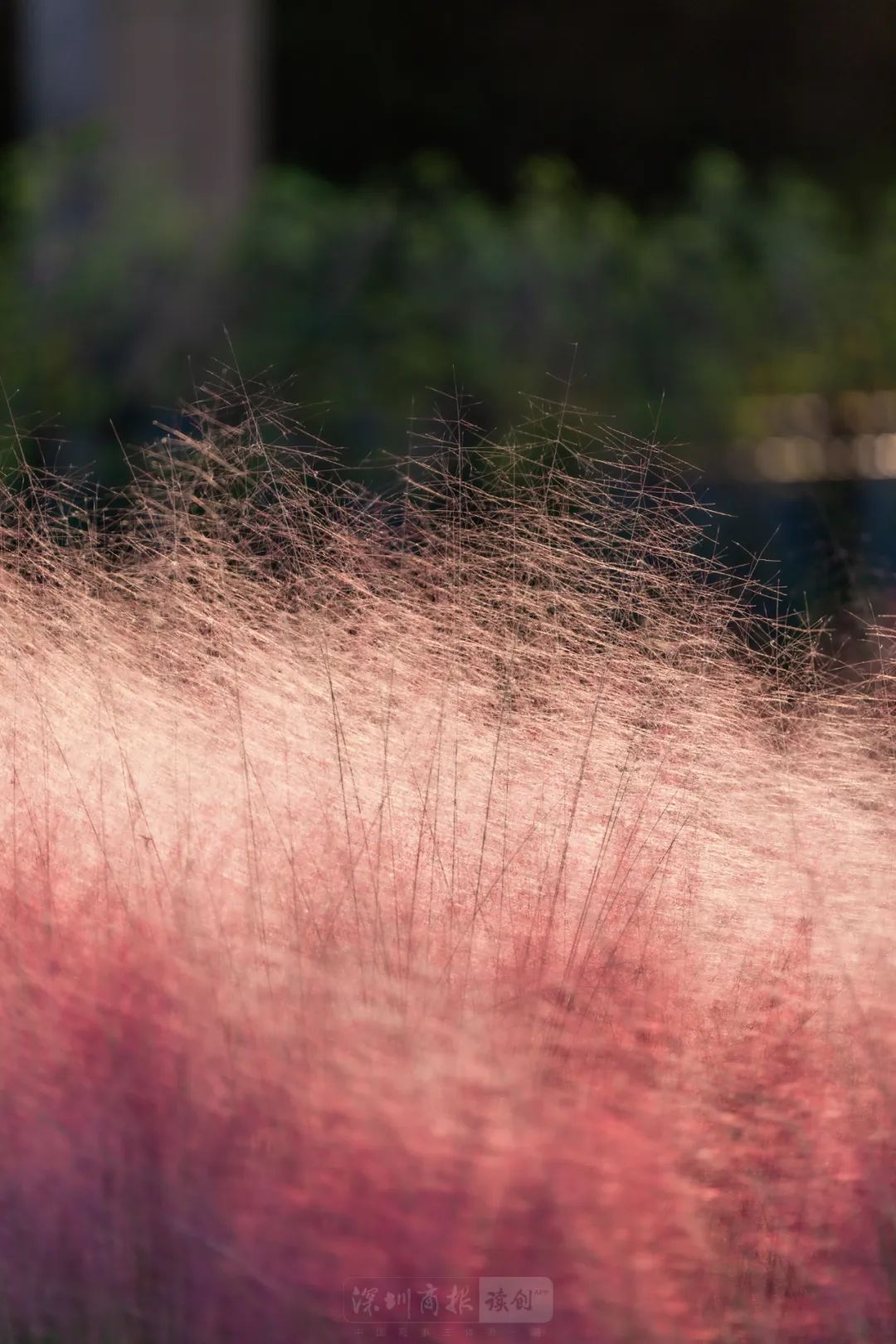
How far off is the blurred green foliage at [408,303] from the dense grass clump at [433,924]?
4.56 m

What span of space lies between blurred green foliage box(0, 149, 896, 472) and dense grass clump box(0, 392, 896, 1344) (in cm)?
456

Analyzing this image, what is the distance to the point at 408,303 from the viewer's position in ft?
26.3

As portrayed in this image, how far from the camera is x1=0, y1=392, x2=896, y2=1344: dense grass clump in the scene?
2150 mm

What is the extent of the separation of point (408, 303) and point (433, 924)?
583cm

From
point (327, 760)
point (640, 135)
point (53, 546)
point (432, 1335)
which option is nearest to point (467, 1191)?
point (432, 1335)

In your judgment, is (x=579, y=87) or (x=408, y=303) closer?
(x=408, y=303)

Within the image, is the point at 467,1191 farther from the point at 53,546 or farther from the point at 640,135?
the point at 640,135

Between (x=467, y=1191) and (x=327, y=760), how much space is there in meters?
0.89

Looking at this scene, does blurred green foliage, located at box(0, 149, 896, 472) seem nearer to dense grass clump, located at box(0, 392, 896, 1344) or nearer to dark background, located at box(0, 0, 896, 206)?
dark background, located at box(0, 0, 896, 206)
